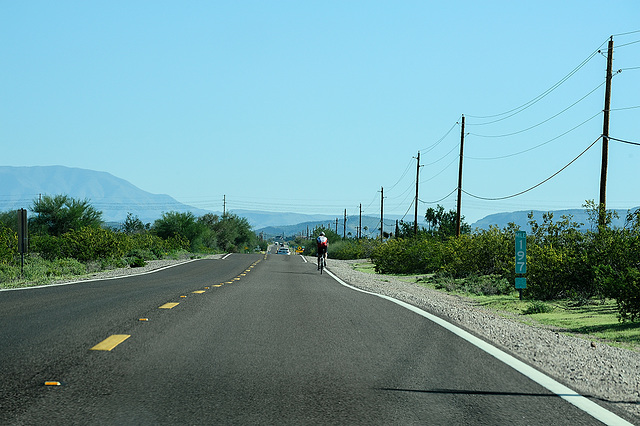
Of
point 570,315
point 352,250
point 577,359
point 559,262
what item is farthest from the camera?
point 352,250

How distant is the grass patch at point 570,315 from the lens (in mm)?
11477

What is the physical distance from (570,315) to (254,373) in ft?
34.8

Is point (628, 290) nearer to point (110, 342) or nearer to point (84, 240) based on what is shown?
point (110, 342)

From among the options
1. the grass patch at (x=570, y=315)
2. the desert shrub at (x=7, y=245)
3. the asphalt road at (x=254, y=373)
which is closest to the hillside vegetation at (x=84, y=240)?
the desert shrub at (x=7, y=245)

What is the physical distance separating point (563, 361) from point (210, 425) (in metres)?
4.81

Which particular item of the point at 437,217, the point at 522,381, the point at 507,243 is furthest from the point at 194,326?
the point at 437,217

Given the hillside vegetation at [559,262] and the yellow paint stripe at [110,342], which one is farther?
the hillside vegetation at [559,262]

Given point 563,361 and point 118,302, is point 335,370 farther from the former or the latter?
point 118,302

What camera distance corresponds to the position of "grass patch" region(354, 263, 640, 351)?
11.5 meters

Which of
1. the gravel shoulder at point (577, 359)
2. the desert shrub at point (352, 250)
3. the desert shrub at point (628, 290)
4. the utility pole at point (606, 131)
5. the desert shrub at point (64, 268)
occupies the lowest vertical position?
the desert shrub at point (352, 250)

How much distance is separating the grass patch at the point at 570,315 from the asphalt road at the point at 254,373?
3.32m

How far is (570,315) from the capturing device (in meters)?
15.0

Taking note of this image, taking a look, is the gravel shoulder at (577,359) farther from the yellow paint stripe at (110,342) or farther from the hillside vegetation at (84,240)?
the hillside vegetation at (84,240)

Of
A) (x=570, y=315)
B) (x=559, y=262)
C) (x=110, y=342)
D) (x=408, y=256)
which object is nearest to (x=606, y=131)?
(x=559, y=262)
